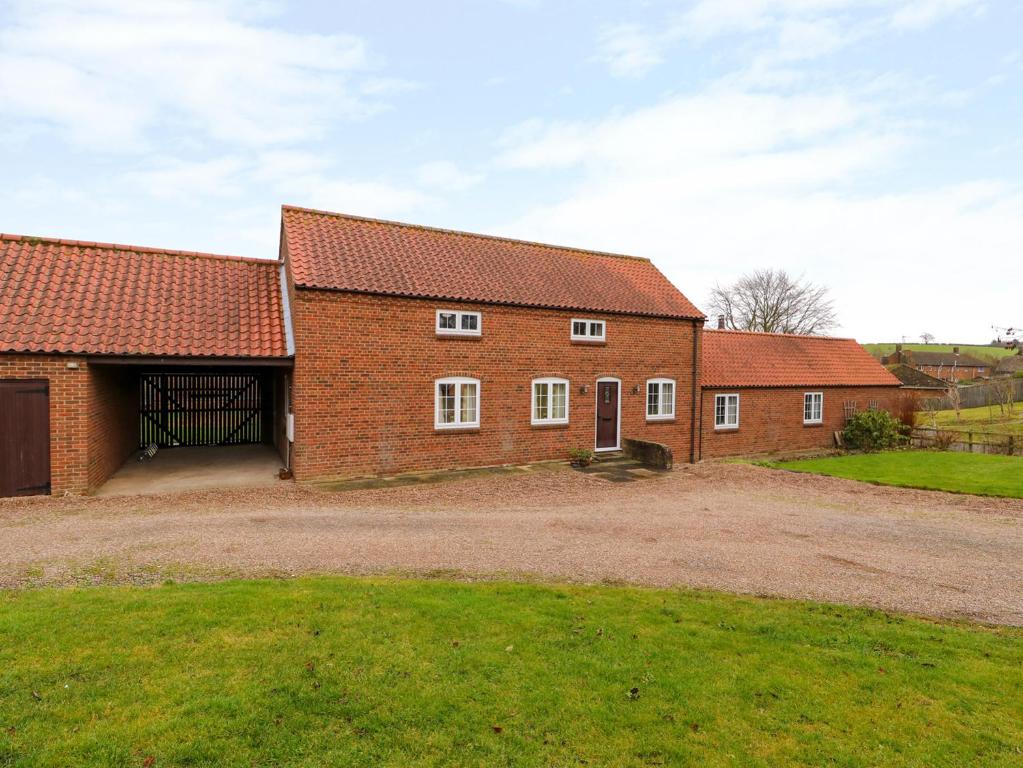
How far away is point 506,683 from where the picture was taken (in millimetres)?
4414

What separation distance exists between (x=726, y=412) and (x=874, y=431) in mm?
7769

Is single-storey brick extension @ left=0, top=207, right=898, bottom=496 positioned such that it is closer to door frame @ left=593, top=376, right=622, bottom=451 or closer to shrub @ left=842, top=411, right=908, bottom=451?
door frame @ left=593, top=376, right=622, bottom=451

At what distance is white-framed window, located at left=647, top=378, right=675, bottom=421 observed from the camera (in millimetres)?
18203

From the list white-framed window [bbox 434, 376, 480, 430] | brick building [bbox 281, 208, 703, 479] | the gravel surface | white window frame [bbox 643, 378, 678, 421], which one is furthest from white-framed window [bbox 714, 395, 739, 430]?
white-framed window [bbox 434, 376, 480, 430]

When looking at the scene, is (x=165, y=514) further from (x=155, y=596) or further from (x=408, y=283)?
(x=408, y=283)

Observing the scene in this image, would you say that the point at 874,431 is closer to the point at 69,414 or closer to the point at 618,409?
the point at 618,409

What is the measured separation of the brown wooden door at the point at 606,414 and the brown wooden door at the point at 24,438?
13.5 metres

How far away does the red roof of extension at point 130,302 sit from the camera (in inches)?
445

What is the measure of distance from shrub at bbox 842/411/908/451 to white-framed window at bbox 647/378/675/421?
1065 cm

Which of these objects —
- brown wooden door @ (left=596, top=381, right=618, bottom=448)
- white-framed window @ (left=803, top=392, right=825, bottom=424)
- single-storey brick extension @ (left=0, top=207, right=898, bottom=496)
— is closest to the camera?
single-storey brick extension @ (left=0, top=207, right=898, bottom=496)

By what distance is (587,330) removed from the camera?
55.2 ft

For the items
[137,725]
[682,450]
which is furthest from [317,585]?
[682,450]

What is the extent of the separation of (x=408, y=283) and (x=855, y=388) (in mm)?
20988

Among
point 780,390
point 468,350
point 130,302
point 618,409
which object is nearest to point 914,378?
point 780,390
